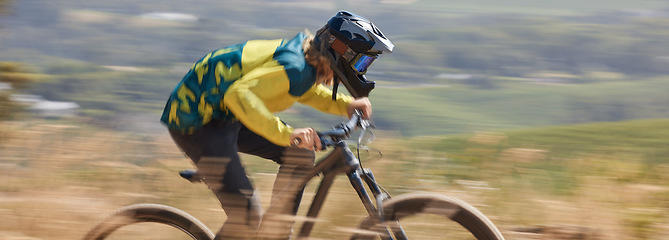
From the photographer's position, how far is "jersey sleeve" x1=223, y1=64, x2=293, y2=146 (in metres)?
2.54

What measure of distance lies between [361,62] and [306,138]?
456 mm

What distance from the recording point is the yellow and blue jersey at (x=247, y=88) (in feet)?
8.43

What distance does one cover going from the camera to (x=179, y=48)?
128 m

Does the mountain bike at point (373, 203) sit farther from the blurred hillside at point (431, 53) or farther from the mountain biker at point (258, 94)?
the blurred hillside at point (431, 53)

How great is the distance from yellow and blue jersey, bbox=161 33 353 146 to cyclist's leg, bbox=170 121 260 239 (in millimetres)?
51

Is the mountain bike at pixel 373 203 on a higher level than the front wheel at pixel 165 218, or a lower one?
higher

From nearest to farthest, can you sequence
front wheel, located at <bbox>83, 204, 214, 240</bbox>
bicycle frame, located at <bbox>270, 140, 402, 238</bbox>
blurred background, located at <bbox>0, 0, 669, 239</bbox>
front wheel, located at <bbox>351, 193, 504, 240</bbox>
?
front wheel, located at <bbox>351, 193, 504, 240</bbox> < bicycle frame, located at <bbox>270, 140, 402, 238</bbox> < front wheel, located at <bbox>83, 204, 214, 240</bbox> < blurred background, located at <bbox>0, 0, 669, 239</bbox>

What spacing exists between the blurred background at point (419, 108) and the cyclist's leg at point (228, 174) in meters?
0.50

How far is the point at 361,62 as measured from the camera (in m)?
2.78

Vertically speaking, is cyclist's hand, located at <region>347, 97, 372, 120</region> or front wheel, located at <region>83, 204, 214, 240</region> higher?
cyclist's hand, located at <region>347, 97, 372, 120</region>

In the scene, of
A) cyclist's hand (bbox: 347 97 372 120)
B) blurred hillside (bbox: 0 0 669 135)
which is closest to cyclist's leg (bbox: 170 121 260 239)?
cyclist's hand (bbox: 347 97 372 120)

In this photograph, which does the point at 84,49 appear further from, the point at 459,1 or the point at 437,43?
the point at 459,1

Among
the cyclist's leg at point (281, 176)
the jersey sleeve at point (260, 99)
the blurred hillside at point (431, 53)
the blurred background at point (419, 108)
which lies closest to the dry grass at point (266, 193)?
the blurred background at point (419, 108)

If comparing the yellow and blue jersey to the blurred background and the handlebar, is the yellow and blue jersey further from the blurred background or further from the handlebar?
the blurred background
